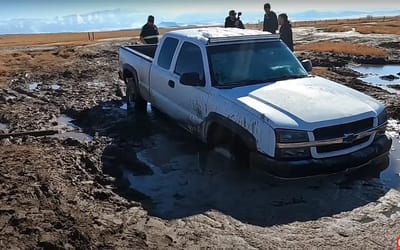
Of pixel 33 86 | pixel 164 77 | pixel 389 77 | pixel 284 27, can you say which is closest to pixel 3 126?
pixel 164 77

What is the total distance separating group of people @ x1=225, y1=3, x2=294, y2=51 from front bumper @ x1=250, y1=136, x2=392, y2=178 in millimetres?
7184

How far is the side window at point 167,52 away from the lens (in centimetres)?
768

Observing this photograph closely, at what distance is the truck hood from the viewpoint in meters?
5.21

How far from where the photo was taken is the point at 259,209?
4.95 m

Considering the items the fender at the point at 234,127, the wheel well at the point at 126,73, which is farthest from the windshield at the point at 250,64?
the wheel well at the point at 126,73

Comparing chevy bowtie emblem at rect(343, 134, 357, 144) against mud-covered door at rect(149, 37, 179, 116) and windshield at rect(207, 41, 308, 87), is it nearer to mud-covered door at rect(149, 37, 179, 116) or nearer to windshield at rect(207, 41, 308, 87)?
windshield at rect(207, 41, 308, 87)

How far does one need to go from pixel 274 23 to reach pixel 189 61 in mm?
7469

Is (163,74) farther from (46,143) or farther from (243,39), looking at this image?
(46,143)

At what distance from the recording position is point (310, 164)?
204 inches

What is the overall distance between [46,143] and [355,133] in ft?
16.1

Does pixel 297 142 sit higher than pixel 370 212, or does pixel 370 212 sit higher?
pixel 297 142

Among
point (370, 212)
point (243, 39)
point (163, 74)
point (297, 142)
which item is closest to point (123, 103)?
point (163, 74)

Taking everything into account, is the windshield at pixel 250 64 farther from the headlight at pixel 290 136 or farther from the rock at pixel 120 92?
the rock at pixel 120 92

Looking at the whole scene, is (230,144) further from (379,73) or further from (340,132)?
(379,73)
